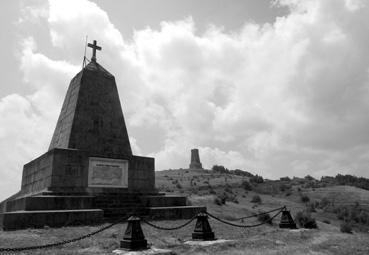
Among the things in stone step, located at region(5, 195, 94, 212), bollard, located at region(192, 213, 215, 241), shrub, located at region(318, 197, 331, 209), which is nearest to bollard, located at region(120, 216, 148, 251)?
bollard, located at region(192, 213, 215, 241)

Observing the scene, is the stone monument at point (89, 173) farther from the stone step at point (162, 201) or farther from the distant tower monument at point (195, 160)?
the distant tower monument at point (195, 160)

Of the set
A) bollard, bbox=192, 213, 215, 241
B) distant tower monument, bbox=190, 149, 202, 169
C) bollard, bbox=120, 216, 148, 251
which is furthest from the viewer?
distant tower monument, bbox=190, 149, 202, 169

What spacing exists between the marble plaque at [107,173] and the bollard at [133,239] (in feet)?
18.8

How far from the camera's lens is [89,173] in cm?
1231

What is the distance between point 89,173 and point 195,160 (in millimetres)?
46989

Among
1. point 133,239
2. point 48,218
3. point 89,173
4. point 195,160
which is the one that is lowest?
point 133,239

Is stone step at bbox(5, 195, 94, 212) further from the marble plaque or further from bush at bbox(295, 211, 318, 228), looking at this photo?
bush at bbox(295, 211, 318, 228)

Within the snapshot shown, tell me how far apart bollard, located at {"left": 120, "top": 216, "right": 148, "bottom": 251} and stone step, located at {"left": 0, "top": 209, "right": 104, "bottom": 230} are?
12.1ft

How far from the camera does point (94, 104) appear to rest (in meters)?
14.2

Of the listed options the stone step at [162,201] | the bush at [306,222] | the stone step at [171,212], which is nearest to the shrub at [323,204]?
the bush at [306,222]

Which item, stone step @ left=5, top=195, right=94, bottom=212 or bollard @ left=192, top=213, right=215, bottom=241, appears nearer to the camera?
bollard @ left=192, top=213, right=215, bottom=241

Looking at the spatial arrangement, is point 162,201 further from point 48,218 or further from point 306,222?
point 306,222

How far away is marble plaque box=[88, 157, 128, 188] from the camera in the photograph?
1236 centimetres

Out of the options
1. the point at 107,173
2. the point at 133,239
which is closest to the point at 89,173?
the point at 107,173
